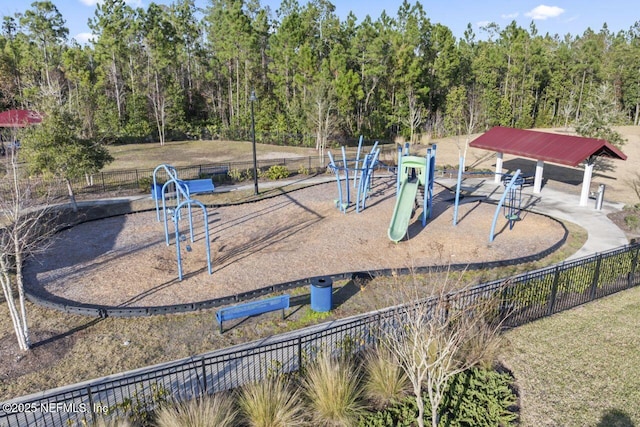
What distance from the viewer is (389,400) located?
27.1 feet

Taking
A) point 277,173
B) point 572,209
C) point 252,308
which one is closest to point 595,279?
point 252,308

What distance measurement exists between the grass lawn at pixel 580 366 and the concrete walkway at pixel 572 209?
4886 millimetres

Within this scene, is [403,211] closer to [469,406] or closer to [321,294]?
[321,294]

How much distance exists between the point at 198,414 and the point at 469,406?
4686mm

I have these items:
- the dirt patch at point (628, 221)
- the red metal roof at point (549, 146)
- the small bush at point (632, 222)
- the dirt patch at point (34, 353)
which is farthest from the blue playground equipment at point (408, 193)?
the dirt patch at point (34, 353)

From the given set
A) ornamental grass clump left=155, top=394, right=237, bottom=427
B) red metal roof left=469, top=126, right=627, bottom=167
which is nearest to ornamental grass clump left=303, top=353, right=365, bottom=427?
ornamental grass clump left=155, top=394, right=237, bottom=427

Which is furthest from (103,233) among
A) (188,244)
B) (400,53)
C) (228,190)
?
(400,53)

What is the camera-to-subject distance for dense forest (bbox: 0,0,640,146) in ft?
152

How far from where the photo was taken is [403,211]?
57.3 ft

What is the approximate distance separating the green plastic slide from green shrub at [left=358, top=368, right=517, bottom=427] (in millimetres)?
8017

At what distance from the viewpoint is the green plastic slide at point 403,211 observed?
16.7 metres

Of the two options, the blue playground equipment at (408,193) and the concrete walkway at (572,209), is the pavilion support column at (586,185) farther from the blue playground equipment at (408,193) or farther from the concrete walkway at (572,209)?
the blue playground equipment at (408,193)

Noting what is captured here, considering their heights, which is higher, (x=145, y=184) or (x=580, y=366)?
(x=145, y=184)

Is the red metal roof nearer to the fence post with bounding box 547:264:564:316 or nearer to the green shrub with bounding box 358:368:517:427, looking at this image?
the fence post with bounding box 547:264:564:316
